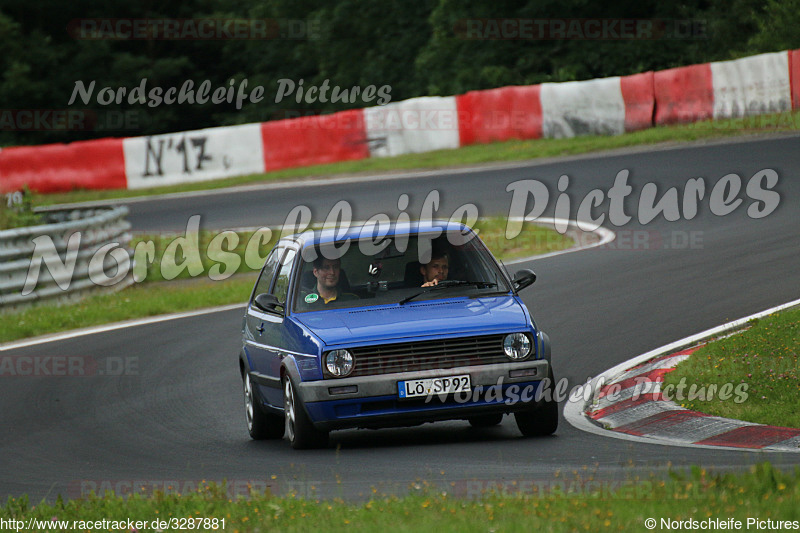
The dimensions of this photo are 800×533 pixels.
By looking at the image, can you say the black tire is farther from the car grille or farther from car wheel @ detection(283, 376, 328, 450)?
car wheel @ detection(283, 376, 328, 450)

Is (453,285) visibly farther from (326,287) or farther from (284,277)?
(284,277)

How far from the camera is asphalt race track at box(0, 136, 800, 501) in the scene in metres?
7.77

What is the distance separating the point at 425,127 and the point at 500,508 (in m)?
25.9

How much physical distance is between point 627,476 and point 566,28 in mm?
35886

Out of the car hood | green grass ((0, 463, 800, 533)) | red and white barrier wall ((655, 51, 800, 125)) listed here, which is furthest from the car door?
red and white barrier wall ((655, 51, 800, 125))

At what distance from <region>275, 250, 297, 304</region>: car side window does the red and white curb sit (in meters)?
2.40

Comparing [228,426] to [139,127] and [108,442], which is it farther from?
[139,127]

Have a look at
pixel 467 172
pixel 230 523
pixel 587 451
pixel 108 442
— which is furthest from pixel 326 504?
pixel 467 172

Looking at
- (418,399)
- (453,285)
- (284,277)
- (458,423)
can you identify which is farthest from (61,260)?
(418,399)

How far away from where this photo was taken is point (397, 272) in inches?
383

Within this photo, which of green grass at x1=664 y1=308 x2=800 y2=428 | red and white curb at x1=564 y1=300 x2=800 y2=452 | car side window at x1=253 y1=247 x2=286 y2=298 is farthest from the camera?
car side window at x1=253 y1=247 x2=286 y2=298

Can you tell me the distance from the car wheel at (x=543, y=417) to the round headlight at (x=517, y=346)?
0.24m

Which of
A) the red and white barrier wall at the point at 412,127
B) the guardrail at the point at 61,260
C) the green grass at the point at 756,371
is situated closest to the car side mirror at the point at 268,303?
the green grass at the point at 756,371

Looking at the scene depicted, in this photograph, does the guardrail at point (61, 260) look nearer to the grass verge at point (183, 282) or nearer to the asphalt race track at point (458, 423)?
the grass verge at point (183, 282)
